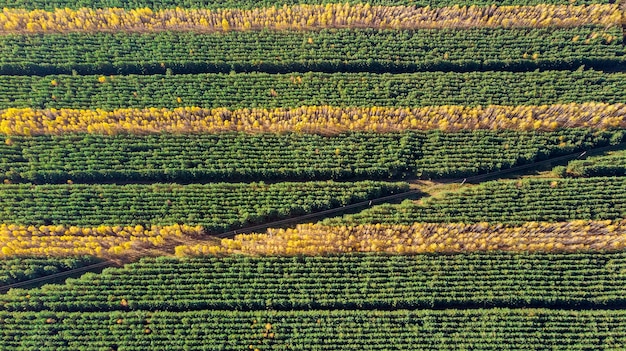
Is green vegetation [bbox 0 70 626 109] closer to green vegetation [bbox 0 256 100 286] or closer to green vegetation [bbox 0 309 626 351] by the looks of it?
green vegetation [bbox 0 256 100 286]

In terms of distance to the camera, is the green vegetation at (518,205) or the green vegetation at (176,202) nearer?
the green vegetation at (518,205)

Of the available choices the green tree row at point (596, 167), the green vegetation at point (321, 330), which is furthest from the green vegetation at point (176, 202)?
the green tree row at point (596, 167)

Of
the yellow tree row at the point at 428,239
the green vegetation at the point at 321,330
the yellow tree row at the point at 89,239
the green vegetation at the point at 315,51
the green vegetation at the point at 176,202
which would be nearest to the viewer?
the green vegetation at the point at 321,330

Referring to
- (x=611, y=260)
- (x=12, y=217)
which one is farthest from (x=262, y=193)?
(x=611, y=260)

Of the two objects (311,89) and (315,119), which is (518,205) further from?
(311,89)

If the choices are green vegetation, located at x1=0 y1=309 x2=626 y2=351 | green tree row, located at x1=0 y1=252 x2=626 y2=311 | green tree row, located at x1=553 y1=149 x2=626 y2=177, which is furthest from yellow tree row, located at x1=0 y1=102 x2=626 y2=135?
green vegetation, located at x1=0 y1=309 x2=626 y2=351

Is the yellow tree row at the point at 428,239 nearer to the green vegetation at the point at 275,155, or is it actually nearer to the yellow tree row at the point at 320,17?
the green vegetation at the point at 275,155
